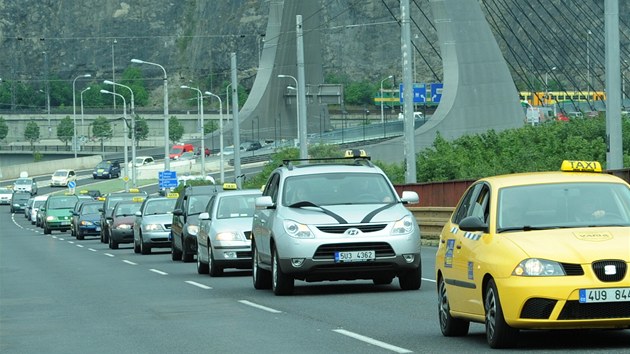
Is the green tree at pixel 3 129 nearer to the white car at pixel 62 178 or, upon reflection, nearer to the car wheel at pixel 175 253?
the white car at pixel 62 178

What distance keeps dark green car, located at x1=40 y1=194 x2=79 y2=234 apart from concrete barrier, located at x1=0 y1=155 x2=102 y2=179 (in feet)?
274

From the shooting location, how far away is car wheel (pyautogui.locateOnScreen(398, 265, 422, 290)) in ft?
64.4

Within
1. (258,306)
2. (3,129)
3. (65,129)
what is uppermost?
(3,129)

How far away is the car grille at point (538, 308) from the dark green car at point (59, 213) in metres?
58.0

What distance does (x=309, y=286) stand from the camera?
21.9 meters

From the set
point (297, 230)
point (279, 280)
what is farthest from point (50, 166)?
point (297, 230)

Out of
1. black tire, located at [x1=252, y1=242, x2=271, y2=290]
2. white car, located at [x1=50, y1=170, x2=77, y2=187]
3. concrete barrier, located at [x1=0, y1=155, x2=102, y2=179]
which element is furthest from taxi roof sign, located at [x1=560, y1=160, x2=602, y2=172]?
concrete barrier, located at [x1=0, y1=155, x2=102, y2=179]

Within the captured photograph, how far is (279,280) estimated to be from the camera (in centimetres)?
1958

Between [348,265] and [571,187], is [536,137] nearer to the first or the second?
[348,265]

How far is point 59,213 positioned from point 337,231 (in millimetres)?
51628

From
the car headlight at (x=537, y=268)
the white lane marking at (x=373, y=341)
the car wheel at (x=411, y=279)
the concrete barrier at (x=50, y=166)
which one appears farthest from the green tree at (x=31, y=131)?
the car headlight at (x=537, y=268)

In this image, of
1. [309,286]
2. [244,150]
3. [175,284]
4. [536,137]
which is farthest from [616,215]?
[244,150]

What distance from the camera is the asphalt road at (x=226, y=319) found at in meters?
12.9

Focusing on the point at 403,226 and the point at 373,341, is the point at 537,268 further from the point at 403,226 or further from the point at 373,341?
the point at 403,226
